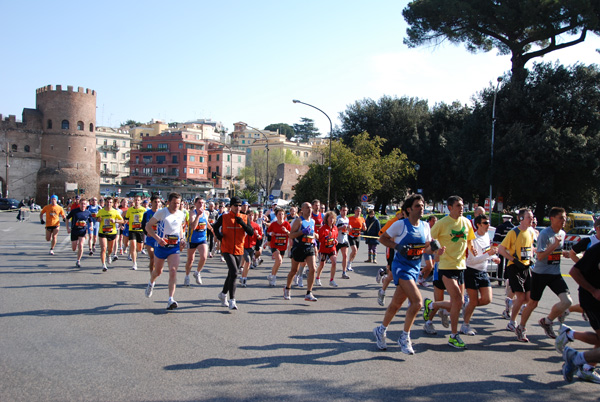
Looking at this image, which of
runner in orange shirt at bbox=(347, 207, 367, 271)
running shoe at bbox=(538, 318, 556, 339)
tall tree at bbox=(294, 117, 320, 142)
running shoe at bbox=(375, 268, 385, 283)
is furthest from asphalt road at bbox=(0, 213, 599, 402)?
tall tree at bbox=(294, 117, 320, 142)

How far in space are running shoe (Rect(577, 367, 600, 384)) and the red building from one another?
322 ft

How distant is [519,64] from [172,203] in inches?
1381

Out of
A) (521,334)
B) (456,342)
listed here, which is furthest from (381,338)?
(521,334)

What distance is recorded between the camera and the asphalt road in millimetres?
4789

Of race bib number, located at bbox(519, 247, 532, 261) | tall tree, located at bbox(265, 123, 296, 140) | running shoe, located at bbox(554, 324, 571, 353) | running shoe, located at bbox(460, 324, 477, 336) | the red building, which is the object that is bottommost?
running shoe, located at bbox(460, 324, 477, 336)

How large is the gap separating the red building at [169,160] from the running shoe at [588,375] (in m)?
98.1

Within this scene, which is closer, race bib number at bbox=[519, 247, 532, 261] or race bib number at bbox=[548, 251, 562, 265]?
race bib number at bbox=[548, 251, 562, 265]

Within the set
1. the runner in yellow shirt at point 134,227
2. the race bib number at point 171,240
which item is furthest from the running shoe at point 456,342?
the runner in yellow shirt at point 134,227

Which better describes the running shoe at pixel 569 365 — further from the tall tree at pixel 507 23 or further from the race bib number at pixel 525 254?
the tall tree at pixel 507 23

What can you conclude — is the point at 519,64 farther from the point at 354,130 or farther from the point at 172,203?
the point at 172,203

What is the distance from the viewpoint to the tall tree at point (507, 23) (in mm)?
33719

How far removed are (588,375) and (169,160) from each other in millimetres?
101729

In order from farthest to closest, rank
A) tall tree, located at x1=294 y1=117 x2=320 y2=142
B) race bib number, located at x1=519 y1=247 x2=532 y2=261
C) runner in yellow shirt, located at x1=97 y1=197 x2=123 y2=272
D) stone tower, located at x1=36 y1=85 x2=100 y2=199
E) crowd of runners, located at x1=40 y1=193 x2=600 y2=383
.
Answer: tall tree, located at x1=294 y1=117 x2=320 y2=142 < stone tower, located at x1=36 y1=85 x2=100 y2=199 < runner in yellow shirt, located at x1=97 y1=197 x2=123 y2=272 < race bib number, located at x1=519 y1=247 x2=532 y2=261 < crowd of runners, located at x1=40 y1=193 x2=600 y2=383

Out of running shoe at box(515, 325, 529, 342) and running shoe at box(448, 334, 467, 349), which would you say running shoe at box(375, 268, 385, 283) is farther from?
running shoe at box(448, 334, 467, 349)
